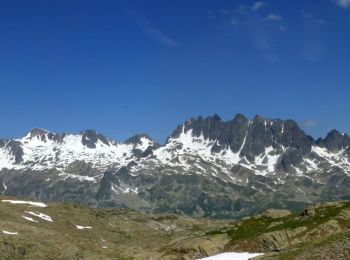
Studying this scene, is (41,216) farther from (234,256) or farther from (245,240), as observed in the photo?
(234,256)

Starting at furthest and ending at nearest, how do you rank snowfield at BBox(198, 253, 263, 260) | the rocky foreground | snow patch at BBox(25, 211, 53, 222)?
snow patch at BBox(25, 211, 53, 222) < snowfield at BBox(198, 253, 263, 260) < the rocky foreground

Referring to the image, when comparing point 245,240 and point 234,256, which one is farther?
point 245,240

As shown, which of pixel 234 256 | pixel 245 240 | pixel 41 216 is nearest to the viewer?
pixel 234 256

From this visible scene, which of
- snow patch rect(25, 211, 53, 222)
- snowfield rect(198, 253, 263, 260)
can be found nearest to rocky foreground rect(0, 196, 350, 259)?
snowfield rect(198, 253, 263, 260)

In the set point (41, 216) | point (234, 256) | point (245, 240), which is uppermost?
point (41, 216)

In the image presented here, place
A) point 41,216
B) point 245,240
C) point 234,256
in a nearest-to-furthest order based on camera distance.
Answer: point 234,256 → point 245,240 → point 41,216

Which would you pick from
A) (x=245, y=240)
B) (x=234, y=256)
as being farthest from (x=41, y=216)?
(x=234, y=256)

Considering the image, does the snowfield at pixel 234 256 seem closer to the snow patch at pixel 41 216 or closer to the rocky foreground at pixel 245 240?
the rocky foreground at pixel 245 240

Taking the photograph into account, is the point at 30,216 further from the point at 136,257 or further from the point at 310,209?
the point at 310,209

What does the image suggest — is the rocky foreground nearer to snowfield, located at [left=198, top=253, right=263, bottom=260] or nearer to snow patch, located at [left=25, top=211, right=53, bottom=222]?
snowfield, located at [left=198, top=253, right=263, bottom=260]

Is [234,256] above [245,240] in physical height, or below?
below

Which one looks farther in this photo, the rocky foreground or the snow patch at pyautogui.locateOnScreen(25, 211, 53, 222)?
the snow patch at pyautogui.locateOnScreen(25, 211, 53, 222)

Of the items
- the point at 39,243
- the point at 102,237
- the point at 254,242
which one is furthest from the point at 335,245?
the point at 102,237

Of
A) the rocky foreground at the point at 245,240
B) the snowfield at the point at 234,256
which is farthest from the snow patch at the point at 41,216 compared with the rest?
the snowfield at the point at 234,256
